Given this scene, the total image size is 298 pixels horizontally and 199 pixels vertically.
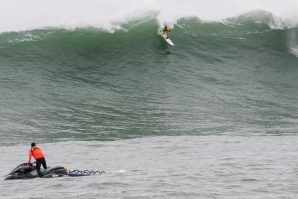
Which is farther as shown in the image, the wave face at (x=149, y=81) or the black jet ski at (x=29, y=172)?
the wave face at (x=149, y=81)

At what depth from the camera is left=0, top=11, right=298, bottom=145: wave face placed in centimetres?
2641

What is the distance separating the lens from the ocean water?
1800 centimetres

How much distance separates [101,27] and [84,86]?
31.2 ft

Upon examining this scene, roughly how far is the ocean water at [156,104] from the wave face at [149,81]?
7 cm

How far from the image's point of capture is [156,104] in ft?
96.3

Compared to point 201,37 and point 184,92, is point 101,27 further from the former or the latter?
point 184,92

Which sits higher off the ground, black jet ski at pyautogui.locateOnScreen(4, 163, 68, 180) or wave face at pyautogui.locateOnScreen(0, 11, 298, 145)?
wave face at pyautogui.locateOnScreen(0, 11, 298, 145)

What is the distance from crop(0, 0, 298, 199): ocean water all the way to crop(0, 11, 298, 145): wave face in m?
0.07

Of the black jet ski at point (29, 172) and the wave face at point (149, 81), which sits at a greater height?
the wave face at point (149, 81)

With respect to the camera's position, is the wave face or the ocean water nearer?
the ocean water

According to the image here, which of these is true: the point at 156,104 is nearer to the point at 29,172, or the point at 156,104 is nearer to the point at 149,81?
the point at 149,81

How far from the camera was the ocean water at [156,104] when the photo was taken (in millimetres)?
18000

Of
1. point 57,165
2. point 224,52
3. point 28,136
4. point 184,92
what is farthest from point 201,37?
point 57,165

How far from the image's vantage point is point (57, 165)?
20969mm
